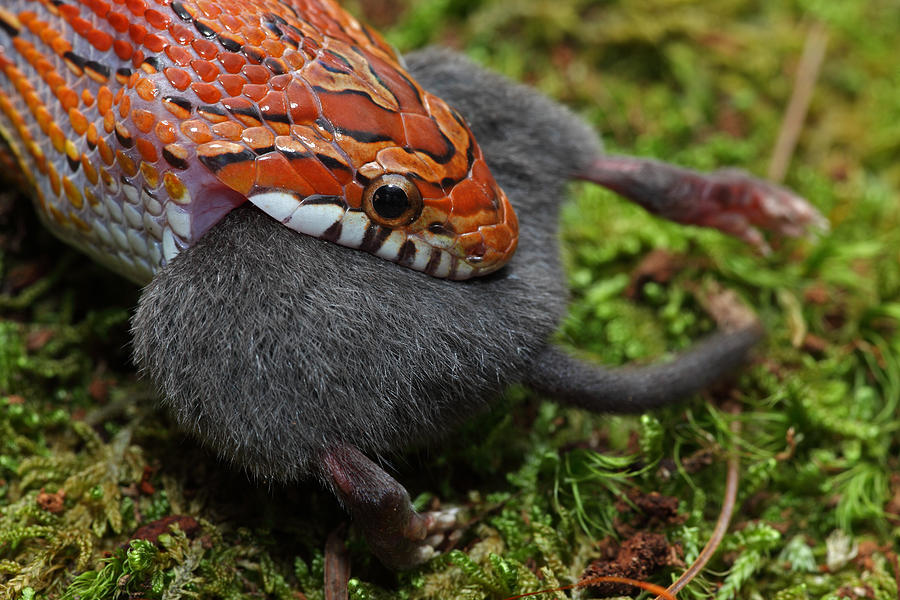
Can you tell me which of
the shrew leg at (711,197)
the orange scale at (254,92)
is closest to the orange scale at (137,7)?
the orange scale at (254,92)

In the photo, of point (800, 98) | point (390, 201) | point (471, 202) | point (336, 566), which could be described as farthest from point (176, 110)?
point (800, 98)

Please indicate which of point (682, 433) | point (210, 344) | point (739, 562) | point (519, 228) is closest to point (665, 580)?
point (739, 562)

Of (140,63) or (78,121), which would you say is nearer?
(140,63)

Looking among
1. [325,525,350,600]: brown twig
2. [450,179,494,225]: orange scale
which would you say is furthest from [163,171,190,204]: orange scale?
[325,525,350,600]: brown twig

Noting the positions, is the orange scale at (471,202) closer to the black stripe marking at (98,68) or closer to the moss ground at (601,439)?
the moss ground at (601,439)

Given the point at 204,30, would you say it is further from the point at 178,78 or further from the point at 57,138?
the point at 57,138

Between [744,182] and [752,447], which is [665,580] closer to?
[752,447]

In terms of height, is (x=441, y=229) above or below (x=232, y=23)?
below
